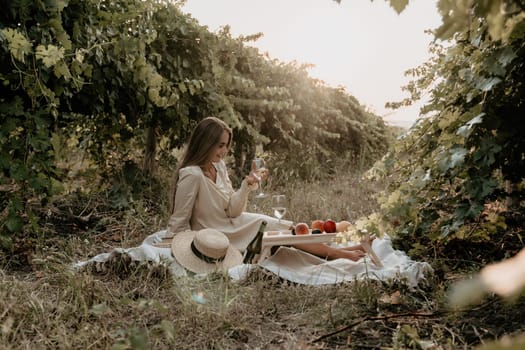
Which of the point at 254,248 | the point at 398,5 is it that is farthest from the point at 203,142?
the point at 398,5

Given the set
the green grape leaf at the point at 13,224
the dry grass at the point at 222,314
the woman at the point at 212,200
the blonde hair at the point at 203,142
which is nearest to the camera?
the dry grass at the point at 222,314

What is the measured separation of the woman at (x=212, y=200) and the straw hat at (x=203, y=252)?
283 mm

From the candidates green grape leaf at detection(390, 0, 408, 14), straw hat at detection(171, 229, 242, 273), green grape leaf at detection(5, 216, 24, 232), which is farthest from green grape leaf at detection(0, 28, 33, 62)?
green grape leaf at detection(390, 0, 408, 14)

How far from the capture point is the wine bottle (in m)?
3.88

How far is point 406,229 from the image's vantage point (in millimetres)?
3545

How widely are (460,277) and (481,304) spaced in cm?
60

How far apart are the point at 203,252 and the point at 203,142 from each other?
950 mm

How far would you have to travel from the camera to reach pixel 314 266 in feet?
12.1

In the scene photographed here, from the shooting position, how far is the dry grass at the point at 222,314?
2.23 m

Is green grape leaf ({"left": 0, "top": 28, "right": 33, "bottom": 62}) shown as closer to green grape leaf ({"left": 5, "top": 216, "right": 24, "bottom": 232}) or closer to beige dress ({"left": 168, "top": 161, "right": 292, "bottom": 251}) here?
green grape leaf ({"left": 5, "top": 216, "right": 24, "bottom": 232})

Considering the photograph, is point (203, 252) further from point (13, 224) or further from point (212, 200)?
point (13, 224)

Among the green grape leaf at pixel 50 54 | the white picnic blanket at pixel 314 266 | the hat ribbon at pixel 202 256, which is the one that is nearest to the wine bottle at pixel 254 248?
the white picnic blanket at pixel 314 266

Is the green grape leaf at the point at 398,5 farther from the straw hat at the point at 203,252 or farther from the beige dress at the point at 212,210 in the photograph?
the beige dress at the point at 212,210

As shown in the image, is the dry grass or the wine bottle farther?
the wine bottle
